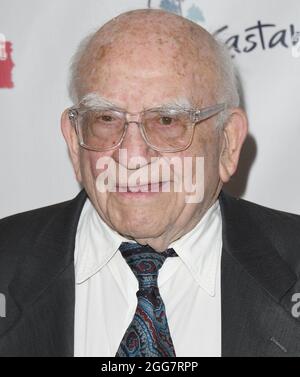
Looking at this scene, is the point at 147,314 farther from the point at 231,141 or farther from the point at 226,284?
the point at 231,141

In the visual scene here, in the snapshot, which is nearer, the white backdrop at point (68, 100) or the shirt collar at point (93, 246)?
the shirt collar at point (93, 246)

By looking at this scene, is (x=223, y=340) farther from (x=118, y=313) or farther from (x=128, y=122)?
(x=128, y=122)

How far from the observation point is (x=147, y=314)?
1.67 metres

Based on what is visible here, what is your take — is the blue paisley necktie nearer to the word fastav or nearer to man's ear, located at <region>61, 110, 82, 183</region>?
man's ear, located at <region>61, 110, 82, 183</region>

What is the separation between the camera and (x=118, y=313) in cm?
175

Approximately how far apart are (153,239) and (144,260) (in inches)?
2.4

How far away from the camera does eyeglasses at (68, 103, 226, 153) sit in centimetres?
162

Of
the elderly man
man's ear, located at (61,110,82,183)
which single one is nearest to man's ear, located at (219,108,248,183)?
the elderly man

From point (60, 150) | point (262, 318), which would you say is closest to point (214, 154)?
point (262, 318)

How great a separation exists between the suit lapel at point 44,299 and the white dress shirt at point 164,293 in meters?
0.03

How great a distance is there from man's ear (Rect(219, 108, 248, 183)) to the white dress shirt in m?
0.11

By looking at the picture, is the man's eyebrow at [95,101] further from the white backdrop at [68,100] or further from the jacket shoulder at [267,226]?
the white backdrop at [68,100]

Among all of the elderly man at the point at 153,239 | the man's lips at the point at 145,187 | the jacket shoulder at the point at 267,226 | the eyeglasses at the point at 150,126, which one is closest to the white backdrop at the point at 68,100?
the jacket shoulder at the point at 267,226

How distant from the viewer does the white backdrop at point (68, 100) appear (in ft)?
7.09
